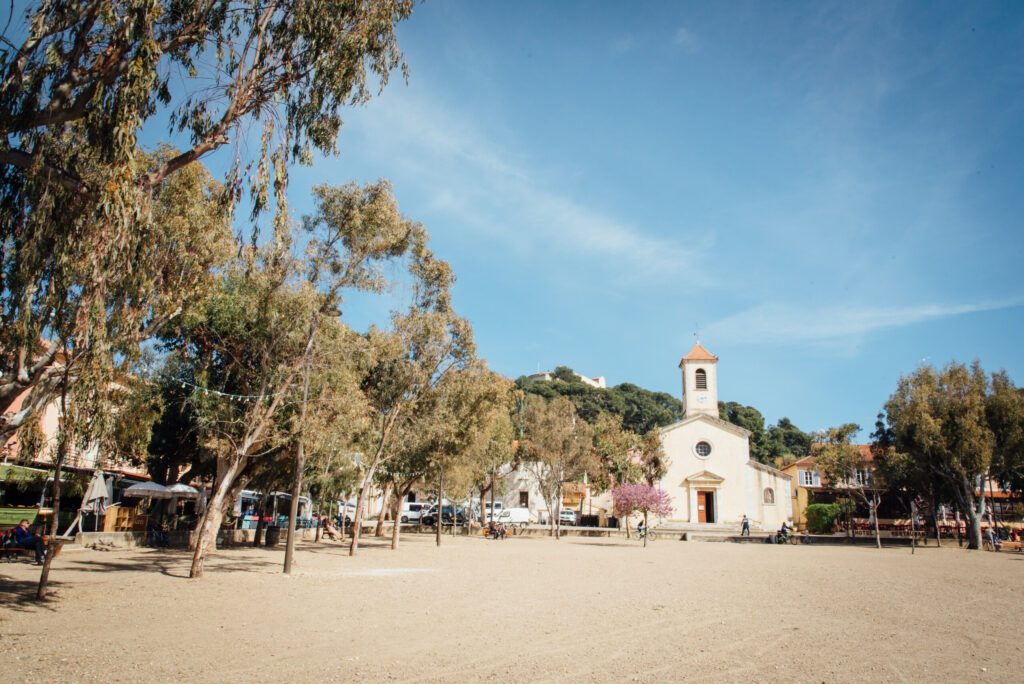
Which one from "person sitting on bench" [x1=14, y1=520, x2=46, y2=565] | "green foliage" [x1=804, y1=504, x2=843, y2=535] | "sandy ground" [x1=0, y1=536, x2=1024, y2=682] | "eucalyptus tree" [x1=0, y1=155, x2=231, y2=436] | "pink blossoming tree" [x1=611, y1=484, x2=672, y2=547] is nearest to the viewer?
"sandy ground" [x1=0, y1=536, x2=1024, y2=682]

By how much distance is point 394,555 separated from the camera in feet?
77.8

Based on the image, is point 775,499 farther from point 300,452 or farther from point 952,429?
point 300,452

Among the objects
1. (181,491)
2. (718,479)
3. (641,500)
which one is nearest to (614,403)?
(718,479)

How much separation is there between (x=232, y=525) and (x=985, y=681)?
28287mm

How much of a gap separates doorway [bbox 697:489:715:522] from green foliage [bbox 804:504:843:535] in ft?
28.3

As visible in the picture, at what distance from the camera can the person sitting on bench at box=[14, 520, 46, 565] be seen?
15.4 metres

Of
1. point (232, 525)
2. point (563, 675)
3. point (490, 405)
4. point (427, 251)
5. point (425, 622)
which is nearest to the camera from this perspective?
point (563, 675)

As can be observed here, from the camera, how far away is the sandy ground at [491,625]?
719 centimetres

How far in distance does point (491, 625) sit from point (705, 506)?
45691 millimetres

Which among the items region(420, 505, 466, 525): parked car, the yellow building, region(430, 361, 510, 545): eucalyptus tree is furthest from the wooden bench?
the yellow building

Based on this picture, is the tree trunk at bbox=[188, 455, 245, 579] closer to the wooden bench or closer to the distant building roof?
the wooden bench

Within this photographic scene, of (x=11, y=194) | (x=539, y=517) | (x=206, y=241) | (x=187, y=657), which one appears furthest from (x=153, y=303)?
(x=539, y=517)

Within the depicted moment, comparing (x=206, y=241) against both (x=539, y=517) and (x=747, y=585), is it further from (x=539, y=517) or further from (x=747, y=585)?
(x=539, y=517)

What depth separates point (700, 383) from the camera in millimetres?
55969
